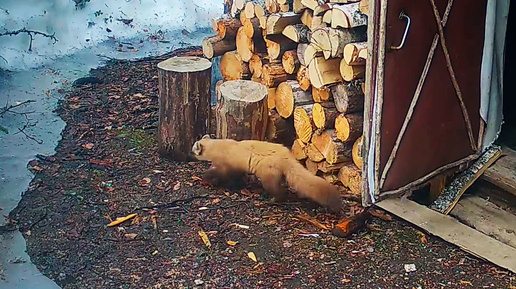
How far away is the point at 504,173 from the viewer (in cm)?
529

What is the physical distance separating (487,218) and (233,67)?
308 centimetres

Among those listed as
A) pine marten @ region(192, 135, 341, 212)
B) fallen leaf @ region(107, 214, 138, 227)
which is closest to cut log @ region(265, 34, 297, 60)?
pine marten @ region(192, 135, 341, 212)

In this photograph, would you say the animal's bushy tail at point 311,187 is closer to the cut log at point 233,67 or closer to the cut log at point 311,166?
the cut log at point 311,166

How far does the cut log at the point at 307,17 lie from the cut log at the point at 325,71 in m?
0.44

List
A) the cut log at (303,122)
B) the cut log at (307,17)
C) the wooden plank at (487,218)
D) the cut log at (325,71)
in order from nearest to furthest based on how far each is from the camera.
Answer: the wooden plank at (487,218) → the cut log at (325,71) → the cut log at (307,17) → the cut log at (303,122)

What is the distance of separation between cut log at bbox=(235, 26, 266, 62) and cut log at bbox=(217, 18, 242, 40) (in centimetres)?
10

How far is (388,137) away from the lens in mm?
4770

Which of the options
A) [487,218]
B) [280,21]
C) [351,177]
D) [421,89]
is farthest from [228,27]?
[487,218]

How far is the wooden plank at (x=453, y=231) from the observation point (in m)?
4.57

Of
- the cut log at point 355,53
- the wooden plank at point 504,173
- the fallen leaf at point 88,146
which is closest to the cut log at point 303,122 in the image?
the cut log at point 355,53

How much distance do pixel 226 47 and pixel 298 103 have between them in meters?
1.33

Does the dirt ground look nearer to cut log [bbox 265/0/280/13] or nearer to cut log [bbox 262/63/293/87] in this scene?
cut log [bbox 262/63/293/87]

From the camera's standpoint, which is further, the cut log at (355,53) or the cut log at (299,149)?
the cut log at (299,149)

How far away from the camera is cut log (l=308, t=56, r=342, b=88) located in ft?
17.6
